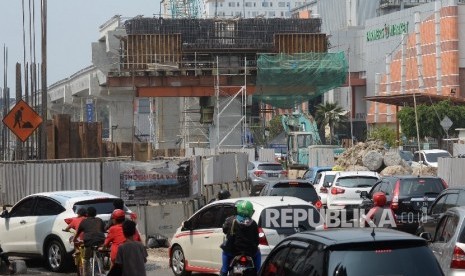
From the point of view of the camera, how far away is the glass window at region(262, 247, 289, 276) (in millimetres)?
9398

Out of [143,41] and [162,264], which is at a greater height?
[143,41]

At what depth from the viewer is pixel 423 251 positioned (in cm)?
885

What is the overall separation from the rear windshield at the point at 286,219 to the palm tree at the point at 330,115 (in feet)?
316

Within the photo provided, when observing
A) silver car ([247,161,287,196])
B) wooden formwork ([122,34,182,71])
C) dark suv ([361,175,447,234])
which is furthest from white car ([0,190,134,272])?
wooden formwork ([122,34,182,71])

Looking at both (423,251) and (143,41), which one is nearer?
Answer: (423,251)

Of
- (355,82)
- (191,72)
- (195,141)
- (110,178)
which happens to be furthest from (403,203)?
(355,82)

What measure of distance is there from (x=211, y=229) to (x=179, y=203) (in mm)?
10089

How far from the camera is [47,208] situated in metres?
19.9

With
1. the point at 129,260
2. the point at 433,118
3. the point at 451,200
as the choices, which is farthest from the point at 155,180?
the point at 433,118

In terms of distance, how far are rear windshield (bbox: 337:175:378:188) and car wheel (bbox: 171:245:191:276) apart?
1318cm

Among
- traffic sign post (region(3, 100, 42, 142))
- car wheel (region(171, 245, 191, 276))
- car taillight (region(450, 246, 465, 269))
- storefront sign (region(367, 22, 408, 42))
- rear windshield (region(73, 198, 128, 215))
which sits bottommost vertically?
car wheel (region(171, 245, 191, 276))

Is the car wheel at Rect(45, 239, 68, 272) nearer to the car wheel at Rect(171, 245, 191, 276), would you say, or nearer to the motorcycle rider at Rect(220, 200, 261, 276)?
the car wheel at Rect(171, 245, 191, 276)

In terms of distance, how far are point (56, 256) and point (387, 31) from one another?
91544mm

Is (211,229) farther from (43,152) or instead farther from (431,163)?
(431,163)
